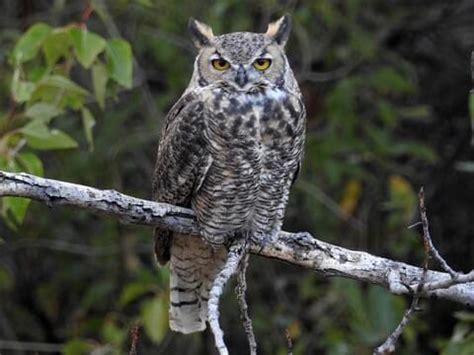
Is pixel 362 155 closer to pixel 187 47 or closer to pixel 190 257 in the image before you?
pixel 187 47

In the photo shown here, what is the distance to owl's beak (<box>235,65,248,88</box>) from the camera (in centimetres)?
296

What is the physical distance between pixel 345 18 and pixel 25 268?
1.93 metres

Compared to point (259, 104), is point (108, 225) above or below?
below

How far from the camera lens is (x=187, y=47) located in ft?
15.3

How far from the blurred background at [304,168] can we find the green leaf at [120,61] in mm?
1053

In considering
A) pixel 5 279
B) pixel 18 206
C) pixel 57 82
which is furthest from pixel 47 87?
pixel 5 279

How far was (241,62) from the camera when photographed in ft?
9.66

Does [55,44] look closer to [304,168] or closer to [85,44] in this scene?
[85,44]

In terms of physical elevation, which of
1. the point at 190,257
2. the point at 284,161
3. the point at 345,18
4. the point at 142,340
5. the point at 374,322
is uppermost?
the point at 345,18

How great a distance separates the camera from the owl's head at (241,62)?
9.72 ft

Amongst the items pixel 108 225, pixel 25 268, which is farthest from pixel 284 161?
pixel 25 268

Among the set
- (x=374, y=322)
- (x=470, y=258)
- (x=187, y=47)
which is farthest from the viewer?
(x=470, y=258)

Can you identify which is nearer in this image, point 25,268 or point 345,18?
point 345,18

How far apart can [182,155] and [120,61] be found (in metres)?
0.40
